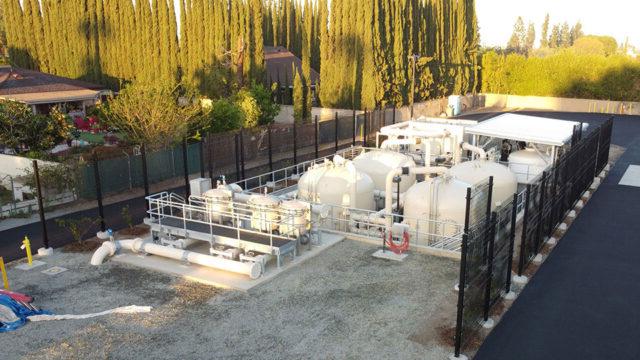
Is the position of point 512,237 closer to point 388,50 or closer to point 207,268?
point 207,268

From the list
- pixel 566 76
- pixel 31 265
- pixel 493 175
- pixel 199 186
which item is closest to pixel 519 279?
pixel 493 175

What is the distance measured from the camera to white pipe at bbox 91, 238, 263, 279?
16.0 m

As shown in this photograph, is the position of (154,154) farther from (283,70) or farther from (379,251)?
(283,70)

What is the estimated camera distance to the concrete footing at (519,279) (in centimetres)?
1603

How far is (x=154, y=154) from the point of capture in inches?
1107

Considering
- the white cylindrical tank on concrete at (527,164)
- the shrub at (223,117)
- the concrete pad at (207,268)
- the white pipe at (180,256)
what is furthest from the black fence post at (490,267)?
the shrub at (223,117)

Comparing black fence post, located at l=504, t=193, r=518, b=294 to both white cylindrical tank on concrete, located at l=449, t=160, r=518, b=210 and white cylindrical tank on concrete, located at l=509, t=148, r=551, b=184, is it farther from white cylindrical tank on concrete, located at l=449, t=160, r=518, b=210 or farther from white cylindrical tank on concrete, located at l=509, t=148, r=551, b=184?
white cylindrical tank on concrete, located at l=509, t=148, r=551, b=184

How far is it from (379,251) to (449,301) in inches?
160

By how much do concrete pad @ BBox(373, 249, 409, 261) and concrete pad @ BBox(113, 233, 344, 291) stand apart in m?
1.85

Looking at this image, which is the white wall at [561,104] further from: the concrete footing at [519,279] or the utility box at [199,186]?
the utility box at [199,186]

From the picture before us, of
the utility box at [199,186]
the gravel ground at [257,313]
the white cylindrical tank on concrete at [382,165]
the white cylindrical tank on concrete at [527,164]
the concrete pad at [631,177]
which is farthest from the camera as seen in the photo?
the concrete pad at [631,177]

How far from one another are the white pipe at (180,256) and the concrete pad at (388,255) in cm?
422

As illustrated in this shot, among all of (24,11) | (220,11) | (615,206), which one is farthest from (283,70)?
(615,206)

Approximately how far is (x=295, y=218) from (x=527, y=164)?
1501cm
